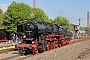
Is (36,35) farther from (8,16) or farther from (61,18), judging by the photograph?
(61,18)

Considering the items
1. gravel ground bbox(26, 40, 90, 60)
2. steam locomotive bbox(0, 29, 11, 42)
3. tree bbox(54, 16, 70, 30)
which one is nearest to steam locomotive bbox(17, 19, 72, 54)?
gravel ground bbox(26, 40, 90, 60)

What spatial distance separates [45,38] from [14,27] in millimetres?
22390

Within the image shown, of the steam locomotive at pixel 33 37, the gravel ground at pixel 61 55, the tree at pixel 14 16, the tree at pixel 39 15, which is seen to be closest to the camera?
the gravel ground at pixel 61 55

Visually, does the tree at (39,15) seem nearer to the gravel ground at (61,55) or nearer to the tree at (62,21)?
the tree at (62,21)

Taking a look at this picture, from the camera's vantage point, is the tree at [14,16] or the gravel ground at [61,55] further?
the tree at [14,16]

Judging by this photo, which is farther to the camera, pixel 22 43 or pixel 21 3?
pixel 21 3

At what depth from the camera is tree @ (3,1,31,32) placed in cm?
4034

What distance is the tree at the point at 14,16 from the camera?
40.3 metres

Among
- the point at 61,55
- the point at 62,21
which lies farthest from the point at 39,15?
the point at 61,55

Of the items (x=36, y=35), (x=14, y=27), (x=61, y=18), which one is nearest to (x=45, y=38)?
(x=36, y=35)

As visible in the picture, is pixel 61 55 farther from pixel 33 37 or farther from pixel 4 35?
pixel 4 35

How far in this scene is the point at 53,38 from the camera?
21.8m

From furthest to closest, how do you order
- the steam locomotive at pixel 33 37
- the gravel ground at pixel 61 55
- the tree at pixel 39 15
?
the tree at pixel 39 15 → the steam locomotive at pixel 33 37 → the gravel ground at pixel 61 55

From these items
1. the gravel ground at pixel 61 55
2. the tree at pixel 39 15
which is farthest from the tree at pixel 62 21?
the gravel ground at pixel 61 55
